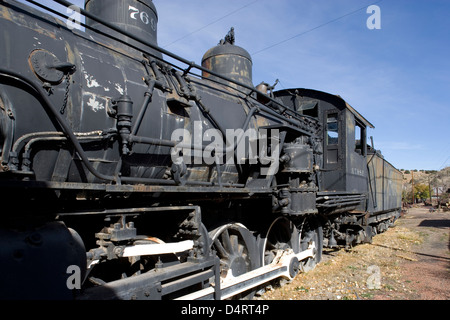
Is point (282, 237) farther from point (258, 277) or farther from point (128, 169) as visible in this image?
point (128, 169)

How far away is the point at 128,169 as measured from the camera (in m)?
3.19

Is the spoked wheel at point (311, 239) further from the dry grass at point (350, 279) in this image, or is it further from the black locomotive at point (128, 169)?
the black locomotive at point (128, 169)

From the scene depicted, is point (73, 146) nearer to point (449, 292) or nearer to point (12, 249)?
point (12, 249)

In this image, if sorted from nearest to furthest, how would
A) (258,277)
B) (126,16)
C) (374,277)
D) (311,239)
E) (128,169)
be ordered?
(128,169) < (126,16) < (258,277) < (374,277) < (311,239)

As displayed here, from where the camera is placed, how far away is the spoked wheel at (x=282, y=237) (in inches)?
233

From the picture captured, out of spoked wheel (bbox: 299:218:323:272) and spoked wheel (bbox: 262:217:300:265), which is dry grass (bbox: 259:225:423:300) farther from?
spoked wheel (bbox: 262:217:300:265)

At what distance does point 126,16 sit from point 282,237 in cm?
450

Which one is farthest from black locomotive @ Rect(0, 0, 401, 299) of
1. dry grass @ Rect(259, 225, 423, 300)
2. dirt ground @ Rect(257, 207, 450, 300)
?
dirt ground @ Rect(257, 207, 450, 300)

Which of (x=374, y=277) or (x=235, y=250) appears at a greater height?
(x=235, y=250)

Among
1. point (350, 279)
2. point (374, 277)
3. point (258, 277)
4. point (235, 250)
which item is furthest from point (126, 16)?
point (374, 277)

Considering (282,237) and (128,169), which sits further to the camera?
(282,237)

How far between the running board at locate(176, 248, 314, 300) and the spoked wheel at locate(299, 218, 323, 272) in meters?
0.21

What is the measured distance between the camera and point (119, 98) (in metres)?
2.83
